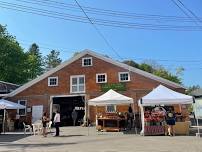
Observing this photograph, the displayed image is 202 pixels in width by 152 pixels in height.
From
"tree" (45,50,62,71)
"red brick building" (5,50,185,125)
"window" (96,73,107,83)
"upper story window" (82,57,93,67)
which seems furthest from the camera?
"tree" (45,50,62,71)

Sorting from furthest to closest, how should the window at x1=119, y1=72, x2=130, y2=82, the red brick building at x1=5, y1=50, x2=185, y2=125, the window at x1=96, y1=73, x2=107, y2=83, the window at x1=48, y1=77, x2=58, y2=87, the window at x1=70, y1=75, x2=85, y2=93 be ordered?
the window at x1=48, y1=77, x2=58, y2=87
the window at x1=70, y1=75, x2=85, y2=93
the window at x1=96, y1=73, x2=107, y2=83
the window at x1=119, y1=72, x2=130, y2=82
the red brick building at x1=5, y1=50, x2=185, y2=125

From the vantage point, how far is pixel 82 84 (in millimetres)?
32938

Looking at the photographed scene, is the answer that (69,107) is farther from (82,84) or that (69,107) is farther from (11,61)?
(11,61)

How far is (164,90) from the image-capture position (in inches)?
858

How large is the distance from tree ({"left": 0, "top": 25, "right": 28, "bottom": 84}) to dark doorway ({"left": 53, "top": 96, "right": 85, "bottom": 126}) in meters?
21.5

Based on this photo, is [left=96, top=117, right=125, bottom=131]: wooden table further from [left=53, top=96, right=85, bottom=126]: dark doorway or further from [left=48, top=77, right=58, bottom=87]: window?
[left=48, top=77, right=58, bottom=87]: window

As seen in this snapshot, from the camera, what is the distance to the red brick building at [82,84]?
104 feet

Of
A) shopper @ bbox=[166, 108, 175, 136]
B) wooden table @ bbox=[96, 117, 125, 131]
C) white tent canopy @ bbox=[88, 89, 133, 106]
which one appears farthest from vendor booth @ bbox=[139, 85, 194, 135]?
wooden table @ bbox=[96, 117, 125, 131]

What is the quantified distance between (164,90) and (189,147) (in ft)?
25.3

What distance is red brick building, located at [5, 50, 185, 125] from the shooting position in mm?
31609

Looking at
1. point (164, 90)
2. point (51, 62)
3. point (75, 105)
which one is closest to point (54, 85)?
point (75, 105)

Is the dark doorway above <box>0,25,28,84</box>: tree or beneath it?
beneath

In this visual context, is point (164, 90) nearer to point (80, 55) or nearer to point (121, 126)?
point (121, 126)

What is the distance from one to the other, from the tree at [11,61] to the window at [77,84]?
2446 centimetres
